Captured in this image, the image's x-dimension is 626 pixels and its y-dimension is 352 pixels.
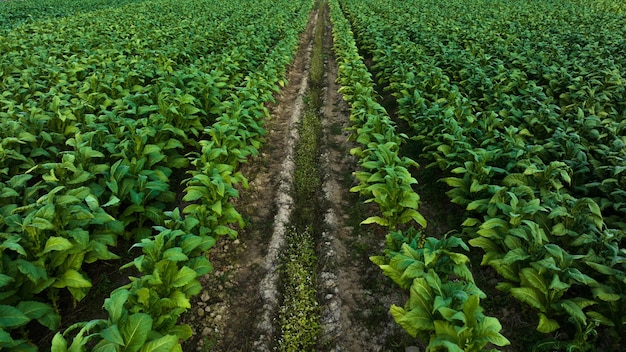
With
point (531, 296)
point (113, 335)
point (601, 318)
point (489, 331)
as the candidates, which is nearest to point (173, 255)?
point (113, 335)

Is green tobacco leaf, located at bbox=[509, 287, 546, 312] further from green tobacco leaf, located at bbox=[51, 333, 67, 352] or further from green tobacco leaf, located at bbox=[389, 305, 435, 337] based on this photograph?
green tobacco leaf, located at bbox=[51, 333, 67, 352]

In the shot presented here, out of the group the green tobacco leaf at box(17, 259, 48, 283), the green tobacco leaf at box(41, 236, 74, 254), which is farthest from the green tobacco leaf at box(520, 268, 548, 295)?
the green tobacco leaf at box(17, 259, 48, 283)

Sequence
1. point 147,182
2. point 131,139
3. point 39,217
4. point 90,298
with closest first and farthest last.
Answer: point 39,217 < point 90,298 < point 147,182 < point 131,139

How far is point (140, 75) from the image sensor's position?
30.9ft

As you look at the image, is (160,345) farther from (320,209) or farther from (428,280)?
(320,209)

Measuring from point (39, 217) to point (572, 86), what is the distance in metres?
11.1

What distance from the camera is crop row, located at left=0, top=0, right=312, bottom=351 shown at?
3568mm


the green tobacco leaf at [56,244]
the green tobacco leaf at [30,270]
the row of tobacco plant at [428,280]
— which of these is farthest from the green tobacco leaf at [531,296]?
the green tobacco leaf at [30,270]

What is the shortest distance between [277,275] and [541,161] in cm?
477

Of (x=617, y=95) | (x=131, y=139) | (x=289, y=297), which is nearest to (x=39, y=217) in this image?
(x=131, y=139)

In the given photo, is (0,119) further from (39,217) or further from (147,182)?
(39,217)

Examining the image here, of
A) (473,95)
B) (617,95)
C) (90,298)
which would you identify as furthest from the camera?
(473,95)

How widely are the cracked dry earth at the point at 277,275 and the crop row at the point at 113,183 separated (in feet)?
1.70

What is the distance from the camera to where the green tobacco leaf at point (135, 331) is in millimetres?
2988
